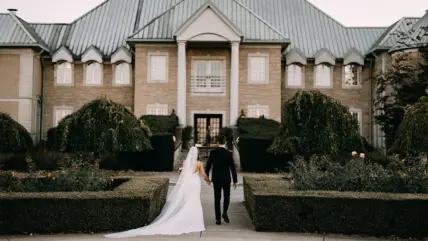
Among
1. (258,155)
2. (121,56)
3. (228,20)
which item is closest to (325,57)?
(228,20)

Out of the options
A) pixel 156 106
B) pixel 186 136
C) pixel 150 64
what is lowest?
pixel 186 136

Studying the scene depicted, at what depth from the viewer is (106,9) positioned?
3784cm

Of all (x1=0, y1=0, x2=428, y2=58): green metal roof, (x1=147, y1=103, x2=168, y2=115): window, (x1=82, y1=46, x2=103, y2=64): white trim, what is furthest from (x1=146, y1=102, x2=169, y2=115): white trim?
(x1=82, y1=46, x2=103, y2=64): white trim

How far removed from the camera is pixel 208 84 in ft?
109

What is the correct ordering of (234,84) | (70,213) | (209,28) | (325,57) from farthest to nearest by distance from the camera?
(325,57), (234,84), (209,28), (70,213)

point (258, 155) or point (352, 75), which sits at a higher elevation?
point (352, 75)

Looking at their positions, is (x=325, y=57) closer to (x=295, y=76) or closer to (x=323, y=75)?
(x=323, y=75)

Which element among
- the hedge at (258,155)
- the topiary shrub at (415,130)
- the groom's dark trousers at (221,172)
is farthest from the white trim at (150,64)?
the groom's dark trousers at (221,172)

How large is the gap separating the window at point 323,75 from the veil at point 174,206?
23589mm

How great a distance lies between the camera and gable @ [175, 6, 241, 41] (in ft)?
101

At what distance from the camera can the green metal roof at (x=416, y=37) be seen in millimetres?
29834

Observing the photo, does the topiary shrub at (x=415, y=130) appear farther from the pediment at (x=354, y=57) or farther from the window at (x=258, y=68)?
the pediment at (x=354, y=57)

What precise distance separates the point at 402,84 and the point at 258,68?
775 cm

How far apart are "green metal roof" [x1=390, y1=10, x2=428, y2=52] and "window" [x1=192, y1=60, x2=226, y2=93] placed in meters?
9.29
